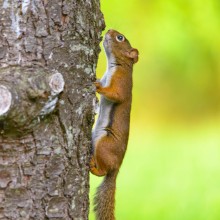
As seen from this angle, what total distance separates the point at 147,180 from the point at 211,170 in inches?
16.1

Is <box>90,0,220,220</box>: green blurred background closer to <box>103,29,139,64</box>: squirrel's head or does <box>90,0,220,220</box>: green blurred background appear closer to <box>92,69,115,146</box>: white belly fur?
<box>103,29,139,64</box>: squirrel's head

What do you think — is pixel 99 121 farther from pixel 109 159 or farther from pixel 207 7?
pixel 207 7

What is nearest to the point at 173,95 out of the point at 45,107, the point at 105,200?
the point at 105,200

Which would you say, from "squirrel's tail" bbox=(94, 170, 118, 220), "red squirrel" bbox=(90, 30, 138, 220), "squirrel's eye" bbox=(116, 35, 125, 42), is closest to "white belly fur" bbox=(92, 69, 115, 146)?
"red squirrel" bbox=(90, 30, 138, 220)

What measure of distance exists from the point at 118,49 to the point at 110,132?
478 millimetres

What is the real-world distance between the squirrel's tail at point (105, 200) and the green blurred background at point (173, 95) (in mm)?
1803

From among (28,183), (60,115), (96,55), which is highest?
(96,55)

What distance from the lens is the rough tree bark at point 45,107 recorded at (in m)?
1.72

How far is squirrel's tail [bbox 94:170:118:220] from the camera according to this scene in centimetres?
234

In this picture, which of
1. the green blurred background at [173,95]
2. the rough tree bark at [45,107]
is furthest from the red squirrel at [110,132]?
the green blurred background at [173,95]

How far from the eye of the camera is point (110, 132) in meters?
2.43

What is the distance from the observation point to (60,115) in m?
1.83

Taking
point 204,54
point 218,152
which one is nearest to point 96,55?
point 218,152

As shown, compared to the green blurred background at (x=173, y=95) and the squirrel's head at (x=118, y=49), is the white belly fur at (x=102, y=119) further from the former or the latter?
the green blurred background at (x=173, y=95)
